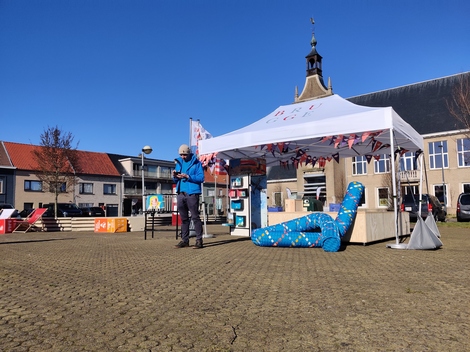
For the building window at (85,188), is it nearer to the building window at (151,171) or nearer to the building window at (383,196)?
the building window at (151,171)

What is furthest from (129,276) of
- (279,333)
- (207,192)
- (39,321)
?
(207,192)

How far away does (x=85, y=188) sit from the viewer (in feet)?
179

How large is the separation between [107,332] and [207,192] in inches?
2673

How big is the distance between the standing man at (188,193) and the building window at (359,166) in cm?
4036

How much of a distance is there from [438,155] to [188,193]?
131ft

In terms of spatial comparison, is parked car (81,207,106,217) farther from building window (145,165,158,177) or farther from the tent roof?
the tent roof

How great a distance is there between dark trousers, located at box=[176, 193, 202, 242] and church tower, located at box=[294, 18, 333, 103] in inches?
1661

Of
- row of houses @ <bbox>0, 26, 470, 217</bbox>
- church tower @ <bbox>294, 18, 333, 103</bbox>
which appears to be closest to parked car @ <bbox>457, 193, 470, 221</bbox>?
row of houses @ <bbox>0, 26, 470, 217</bbox>

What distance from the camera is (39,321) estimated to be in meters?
2.95

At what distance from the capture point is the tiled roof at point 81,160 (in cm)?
4972

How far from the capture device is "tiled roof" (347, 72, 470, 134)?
132ft

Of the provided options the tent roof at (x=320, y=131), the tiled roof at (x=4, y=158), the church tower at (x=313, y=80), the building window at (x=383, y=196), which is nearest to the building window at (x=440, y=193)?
the building window at (x=383, y=196)

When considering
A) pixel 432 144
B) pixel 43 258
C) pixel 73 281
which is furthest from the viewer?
pixel 432 144

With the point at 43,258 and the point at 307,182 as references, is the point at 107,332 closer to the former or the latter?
the point at 43,258
